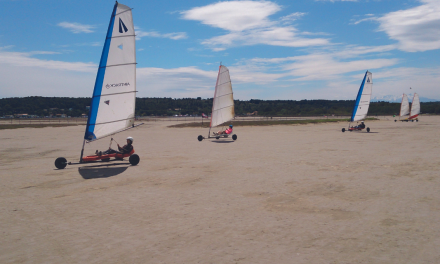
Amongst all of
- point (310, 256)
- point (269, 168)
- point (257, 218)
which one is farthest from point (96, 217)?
point (269, 168)

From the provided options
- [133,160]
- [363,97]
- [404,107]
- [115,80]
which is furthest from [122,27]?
[404,107]

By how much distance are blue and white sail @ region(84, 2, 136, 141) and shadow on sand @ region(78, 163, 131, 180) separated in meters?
1.43

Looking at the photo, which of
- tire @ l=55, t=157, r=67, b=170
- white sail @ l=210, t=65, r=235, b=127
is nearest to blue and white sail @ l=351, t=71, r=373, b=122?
white sail @ l=210, t=65, r=235, b=127

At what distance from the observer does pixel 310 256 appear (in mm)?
5367

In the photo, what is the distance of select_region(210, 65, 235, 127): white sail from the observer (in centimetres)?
Answer: 2673

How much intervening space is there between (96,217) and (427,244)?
7110 mm

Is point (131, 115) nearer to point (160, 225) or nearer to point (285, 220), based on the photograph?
point (160, 225)

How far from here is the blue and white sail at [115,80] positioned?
13.6 metres

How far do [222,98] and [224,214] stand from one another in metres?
20.3

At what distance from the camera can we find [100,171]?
44.3 ft

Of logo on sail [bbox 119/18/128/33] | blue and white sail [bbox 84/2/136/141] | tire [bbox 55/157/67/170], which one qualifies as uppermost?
logo on sail [bbox 119/18/128/33]

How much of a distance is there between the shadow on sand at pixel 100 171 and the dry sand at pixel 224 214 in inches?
1.8

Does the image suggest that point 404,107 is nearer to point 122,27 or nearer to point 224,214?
point 122,27

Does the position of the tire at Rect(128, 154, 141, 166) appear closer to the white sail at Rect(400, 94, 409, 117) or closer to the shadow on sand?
the shadow on sand
